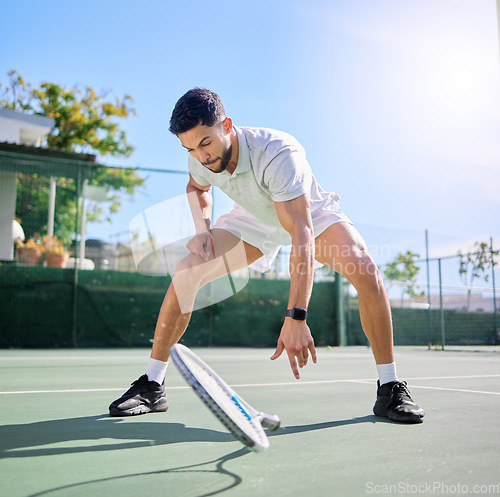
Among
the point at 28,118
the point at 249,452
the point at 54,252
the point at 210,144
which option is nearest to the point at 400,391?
the point at 249,452

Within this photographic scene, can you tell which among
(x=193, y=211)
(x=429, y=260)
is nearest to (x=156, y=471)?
(x=193, y=211)

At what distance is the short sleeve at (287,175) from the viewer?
210 centimetres

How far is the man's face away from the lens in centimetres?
214

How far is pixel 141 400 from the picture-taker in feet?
7.63

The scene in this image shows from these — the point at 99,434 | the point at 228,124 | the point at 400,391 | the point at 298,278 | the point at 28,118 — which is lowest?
the point at 99,434

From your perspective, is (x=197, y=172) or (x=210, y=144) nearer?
(x=210, y=144)

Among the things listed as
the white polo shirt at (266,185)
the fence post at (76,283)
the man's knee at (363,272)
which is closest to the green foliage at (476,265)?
the fence post at (76,283)

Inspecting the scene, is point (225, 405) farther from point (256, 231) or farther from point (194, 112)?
point (256, 231)

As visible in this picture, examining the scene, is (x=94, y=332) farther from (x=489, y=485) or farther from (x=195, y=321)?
(x=489, y=485)

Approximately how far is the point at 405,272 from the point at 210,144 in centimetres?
1159

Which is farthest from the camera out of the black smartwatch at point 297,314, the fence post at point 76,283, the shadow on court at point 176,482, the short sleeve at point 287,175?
the fence post at point 76,283

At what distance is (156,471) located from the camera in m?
1.38

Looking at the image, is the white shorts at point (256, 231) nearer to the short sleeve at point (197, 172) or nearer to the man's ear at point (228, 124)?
the short sleeve at point (197, 172)

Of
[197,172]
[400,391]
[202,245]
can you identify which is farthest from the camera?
[197,172]
